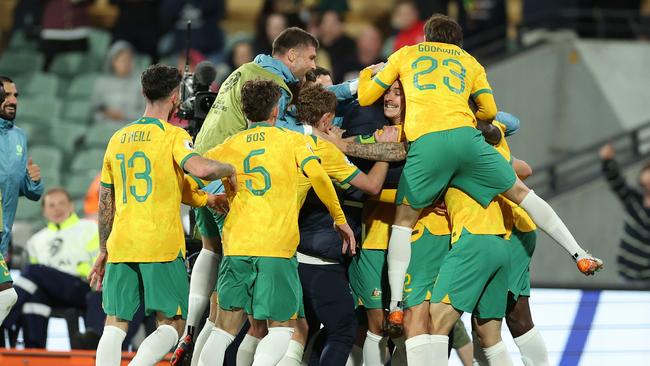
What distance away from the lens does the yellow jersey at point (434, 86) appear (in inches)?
304

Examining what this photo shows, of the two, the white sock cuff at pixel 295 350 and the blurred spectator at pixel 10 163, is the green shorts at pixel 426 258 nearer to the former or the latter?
the white sock cuff at pixel 295 350

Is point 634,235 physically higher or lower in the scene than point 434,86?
lower

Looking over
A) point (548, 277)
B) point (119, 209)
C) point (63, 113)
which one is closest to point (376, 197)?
point (119, 209)

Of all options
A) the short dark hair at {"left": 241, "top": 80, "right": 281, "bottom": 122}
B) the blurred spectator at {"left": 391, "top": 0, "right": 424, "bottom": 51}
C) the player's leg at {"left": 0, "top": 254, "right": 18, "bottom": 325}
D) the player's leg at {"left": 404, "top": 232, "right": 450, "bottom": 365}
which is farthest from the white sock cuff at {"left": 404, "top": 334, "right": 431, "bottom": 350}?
the blurred spectator at {"left": 391, "top": 0, "right": 424, "bottom": 51}

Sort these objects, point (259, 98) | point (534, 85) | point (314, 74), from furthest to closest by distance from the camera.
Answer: point (534, 85) → point (314, 74) → point (259, 98)

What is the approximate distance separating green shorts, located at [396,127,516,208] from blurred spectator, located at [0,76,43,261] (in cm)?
283

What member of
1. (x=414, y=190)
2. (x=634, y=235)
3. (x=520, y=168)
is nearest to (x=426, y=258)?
(x=414, y=190)

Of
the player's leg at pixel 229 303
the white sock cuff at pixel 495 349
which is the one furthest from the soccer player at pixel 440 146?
the player's leg at pixel 229 303

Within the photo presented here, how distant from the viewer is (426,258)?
8.00 meters

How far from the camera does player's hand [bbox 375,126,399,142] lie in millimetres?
8031

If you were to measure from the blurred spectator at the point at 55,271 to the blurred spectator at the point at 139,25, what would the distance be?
523cm

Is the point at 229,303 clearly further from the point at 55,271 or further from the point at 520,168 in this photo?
the point at 55,271

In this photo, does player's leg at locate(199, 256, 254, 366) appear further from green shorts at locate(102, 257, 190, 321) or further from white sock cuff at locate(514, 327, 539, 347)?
white sock cuff at locate(514, 327, 539, 347)

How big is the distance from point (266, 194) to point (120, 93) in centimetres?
860
